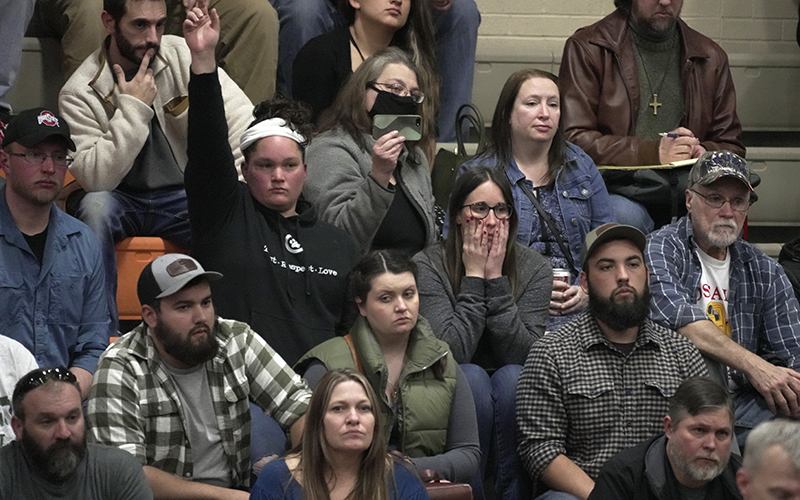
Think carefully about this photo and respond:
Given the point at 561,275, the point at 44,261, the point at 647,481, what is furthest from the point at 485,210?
the point at 44,261

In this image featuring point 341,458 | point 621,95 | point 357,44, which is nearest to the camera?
point 341,458

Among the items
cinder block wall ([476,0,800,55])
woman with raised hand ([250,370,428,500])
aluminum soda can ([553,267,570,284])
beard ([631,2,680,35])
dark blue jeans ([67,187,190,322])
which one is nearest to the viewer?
woman with raised hand ([250,370,428,500])

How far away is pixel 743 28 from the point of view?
6.66 meters

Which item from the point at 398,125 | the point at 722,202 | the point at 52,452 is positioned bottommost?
the point at 52,452

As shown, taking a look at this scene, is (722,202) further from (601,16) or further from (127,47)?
(601,16)

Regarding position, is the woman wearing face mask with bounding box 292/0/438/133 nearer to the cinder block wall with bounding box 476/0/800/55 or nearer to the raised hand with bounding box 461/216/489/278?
the raised hand with bounding box 461/216/489/278

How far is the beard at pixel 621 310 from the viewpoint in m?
3.78

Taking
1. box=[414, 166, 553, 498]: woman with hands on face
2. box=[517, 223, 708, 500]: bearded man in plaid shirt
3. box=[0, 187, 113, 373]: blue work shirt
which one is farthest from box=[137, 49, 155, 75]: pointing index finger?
box=[517, 223, 708, 500]: bearded man in plaid shirt

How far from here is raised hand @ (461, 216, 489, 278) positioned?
13.0 feet

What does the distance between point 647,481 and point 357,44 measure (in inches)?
87.3

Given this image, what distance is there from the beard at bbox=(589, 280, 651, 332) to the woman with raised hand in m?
0.92

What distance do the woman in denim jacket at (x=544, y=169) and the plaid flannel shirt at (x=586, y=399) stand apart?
605 millimetres

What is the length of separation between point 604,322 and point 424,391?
2.07ft

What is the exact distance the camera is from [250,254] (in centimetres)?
377
